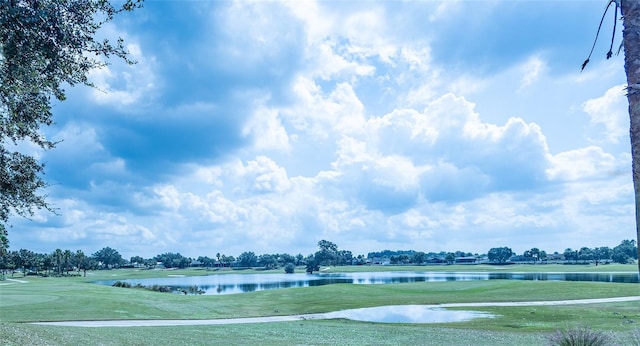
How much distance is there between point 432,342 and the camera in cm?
2262

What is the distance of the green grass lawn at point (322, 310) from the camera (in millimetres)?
22672

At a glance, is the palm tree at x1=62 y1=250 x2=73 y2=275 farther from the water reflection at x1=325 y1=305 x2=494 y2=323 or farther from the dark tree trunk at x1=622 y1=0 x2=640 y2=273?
the dark tree trunk at x1=622 y1=0 x2=640 y2=273

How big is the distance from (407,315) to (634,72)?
1352 inches

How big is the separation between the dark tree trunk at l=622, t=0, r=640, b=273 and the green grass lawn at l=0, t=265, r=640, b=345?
12491 millimetres

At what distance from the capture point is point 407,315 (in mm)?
39062

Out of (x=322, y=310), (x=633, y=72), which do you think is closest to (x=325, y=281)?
(x=322, y=310)

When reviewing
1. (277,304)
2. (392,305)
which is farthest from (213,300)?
(392,305)

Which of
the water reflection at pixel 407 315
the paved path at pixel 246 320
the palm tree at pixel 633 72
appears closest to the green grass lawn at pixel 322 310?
the water reflection at pixel 407 315

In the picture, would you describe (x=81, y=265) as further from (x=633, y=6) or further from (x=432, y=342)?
(x=633, y=6)

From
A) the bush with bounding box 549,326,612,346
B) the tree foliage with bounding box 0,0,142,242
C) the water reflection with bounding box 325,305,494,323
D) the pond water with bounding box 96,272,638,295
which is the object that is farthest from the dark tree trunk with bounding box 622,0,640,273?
the pond water with bounding box 96,272,638,295

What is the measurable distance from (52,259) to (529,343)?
153 meters

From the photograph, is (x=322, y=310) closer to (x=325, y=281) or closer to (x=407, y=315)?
(x=407, y=315)

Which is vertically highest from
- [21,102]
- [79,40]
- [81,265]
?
[79,40]

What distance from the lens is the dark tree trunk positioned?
7.14m
